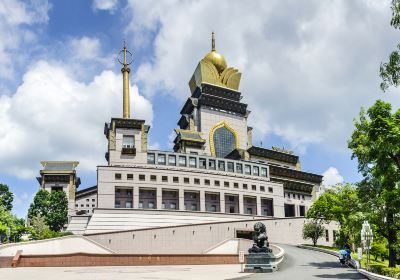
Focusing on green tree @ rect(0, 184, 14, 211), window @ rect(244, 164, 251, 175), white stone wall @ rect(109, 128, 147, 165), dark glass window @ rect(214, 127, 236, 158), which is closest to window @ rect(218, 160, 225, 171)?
window @ rect(244, 164, 251, 175)

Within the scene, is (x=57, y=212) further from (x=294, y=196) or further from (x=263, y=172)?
(x=294, y=196)

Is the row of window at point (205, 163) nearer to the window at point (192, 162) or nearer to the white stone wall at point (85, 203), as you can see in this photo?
the window at point (192, 162)

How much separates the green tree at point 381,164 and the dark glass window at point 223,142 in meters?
60.5

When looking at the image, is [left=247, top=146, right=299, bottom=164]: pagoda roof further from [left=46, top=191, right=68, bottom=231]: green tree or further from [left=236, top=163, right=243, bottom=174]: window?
[left=46, top=191, right=68, bottom=231]: green tree

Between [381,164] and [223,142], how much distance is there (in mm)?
70690

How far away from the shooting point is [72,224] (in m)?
72.8

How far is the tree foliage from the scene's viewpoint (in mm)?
87000

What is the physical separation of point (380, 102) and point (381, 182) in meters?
6.51

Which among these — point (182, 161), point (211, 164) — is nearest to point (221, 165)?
point (211, 164)

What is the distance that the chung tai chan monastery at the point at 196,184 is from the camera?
6588cm

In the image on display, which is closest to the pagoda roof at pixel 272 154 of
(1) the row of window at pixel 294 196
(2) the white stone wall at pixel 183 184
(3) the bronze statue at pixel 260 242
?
(2) the white stone wall at pixel 183 184

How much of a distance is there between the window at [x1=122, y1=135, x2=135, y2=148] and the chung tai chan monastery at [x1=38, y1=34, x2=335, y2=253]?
182 millimetres

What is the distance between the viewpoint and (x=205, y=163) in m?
85.6

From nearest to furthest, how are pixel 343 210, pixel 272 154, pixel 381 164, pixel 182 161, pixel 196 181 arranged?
pixel 381 164 < pixel 343 210 < pixel 196 181 < pixel 182 161 < pixel 272 154
